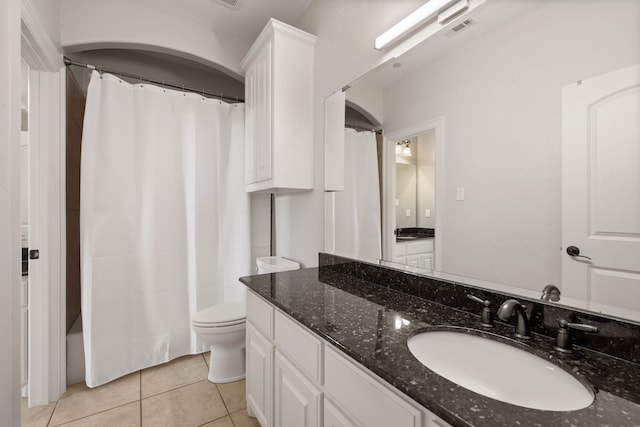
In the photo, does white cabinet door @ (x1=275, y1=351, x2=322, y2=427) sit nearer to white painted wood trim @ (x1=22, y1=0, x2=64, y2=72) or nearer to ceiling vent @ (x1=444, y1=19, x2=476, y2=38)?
ceiling vent @ (x1=444, y1=19, x2=476, y2=38)

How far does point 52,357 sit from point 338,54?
8.58 feet

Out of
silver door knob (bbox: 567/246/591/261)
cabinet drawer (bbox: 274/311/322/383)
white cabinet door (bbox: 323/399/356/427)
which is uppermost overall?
silver door knob (bbox: 567/246/591/261)

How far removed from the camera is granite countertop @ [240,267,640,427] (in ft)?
1.77

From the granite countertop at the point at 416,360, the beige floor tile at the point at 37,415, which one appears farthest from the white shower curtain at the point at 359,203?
the beige floor tile at the point at 37,415

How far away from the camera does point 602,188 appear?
79 cm

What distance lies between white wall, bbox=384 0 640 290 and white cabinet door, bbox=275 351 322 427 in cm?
72

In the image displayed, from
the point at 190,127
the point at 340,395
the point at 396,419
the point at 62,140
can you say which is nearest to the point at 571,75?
the point at 396,419

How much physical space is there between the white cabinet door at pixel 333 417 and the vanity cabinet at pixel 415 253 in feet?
2.21

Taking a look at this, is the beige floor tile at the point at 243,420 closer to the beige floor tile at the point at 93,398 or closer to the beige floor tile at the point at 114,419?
the beige floor tile at the point at 114,419

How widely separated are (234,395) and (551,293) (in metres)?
1.85

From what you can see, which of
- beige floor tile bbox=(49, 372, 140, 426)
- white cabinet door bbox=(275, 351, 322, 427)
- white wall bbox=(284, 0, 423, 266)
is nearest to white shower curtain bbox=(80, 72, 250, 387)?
beige floor tile bbox=(49, 372, 140, 426)

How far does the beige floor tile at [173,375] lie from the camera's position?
1.95 metres

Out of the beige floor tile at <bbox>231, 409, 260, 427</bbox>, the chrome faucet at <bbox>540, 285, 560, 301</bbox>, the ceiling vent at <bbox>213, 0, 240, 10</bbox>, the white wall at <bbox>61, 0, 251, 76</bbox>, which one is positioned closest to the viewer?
the chrome faucet at <bbox>540, 285, 560, 301</bbox>

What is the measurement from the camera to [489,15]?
1.04 meters
